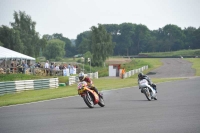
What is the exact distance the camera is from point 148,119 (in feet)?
34.3

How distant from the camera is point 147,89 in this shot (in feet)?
57.3

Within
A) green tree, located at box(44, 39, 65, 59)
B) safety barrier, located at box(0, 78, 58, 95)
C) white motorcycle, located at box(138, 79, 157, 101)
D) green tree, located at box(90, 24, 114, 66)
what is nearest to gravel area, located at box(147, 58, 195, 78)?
safety barrier, located at box(0, 78, 58, 95)

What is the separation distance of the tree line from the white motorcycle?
59.4 m

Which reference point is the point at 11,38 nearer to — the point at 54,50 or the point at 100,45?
the point at 100,45

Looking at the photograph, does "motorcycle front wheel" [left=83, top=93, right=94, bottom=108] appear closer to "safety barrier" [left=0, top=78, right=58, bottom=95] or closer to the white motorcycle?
the white motorcycle

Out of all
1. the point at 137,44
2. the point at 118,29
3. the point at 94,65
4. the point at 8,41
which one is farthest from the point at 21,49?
the point at 118,29

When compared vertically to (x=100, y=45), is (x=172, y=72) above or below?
below

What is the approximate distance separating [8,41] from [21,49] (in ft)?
9.47

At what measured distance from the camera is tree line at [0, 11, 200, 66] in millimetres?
79750


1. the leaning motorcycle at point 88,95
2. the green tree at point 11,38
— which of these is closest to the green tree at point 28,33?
the green tree at point 11,38

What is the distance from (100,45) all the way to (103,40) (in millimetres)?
2189

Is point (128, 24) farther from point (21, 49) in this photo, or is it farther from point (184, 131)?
point (184, 131)

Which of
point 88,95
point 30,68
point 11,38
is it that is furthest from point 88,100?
point 11,38

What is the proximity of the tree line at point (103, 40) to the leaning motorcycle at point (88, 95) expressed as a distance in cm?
6161
